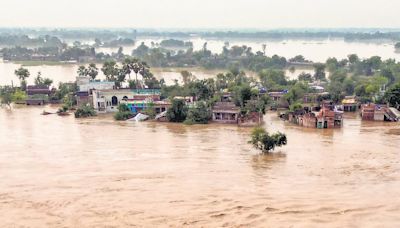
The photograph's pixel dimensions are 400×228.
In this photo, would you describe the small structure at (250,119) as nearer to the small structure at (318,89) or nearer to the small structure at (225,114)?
the small structure at (225,114)

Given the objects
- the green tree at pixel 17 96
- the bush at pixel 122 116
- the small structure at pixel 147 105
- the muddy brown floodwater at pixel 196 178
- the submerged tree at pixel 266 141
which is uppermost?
the green tree at pixel 17 96

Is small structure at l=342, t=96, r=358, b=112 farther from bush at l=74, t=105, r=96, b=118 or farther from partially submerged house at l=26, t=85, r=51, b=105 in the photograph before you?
partially submerged house at l=26, t=85, r=51, b=105

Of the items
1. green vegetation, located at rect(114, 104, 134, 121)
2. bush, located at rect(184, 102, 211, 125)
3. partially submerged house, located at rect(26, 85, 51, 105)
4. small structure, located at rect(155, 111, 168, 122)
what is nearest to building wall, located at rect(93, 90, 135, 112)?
green vegetation, located at rect(114, 104, 134, 121)

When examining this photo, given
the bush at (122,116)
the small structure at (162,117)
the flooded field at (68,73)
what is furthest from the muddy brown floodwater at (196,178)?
the flooded field at (68,73)

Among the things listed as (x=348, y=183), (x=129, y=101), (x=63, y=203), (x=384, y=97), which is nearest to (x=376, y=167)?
(x=348, y=183)

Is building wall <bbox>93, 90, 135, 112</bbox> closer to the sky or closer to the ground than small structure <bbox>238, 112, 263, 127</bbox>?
closer to the sky

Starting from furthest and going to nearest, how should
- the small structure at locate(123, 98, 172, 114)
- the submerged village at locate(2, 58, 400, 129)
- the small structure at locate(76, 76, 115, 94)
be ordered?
1. the small structure at locate(76, 76, 115, 94)
2. the small structure at locate(123, 98, 172, 114)
3. the submerged village at locate(2, 58, 400, 129)

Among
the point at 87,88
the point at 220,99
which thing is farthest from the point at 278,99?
the point at 87,88
